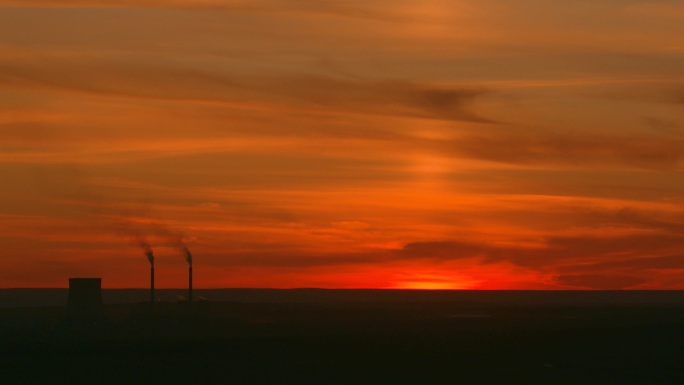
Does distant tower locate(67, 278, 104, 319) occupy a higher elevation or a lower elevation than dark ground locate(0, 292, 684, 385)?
higher

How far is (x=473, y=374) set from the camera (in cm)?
5422

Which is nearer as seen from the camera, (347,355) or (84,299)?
(347,355)

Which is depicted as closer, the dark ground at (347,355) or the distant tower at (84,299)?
the dark ground at (347,355)


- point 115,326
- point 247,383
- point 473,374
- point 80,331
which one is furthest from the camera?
point 115,326

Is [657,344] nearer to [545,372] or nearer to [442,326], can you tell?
[545,372]

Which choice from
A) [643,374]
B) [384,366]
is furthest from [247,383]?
[643,374]

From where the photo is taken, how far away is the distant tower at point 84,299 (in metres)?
127

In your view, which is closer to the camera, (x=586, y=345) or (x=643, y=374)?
(x=643, y=374)

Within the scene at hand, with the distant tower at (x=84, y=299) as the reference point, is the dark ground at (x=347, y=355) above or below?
below

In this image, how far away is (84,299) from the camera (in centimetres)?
12850

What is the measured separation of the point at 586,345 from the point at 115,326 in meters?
53.3

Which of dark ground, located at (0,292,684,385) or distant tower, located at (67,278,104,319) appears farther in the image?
distant tower, located at (67,278,104,319)

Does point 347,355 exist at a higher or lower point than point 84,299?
lower

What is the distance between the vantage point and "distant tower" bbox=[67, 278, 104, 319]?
127 meters
